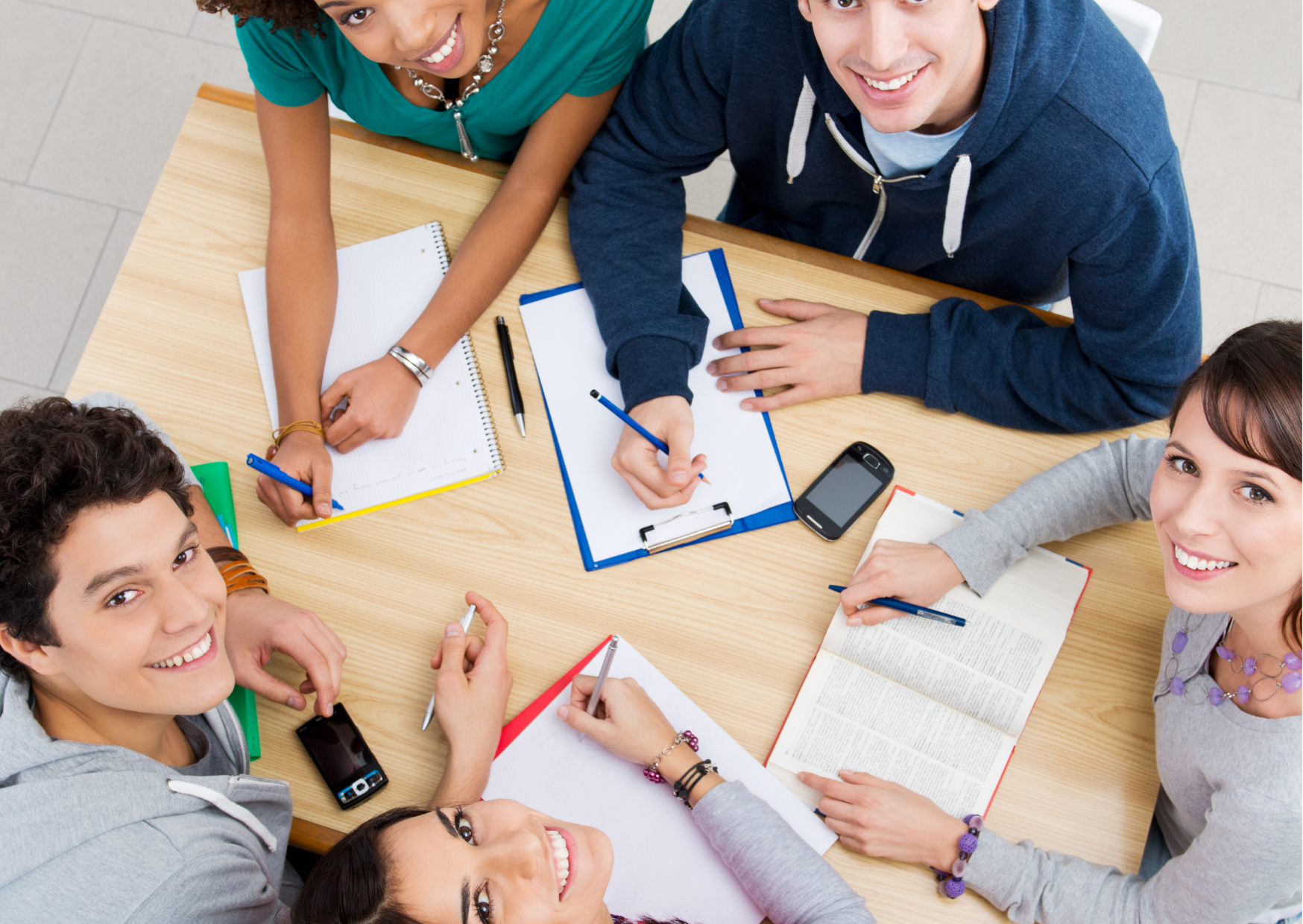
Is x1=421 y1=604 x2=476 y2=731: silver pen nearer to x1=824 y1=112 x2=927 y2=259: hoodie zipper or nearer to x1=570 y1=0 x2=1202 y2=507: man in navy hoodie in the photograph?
x1=570 y1=0 x2=1202 y2=507: man in navy hoodie

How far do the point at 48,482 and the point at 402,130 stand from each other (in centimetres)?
69

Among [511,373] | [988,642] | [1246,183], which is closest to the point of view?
[988,642]

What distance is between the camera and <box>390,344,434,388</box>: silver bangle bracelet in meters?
1.21

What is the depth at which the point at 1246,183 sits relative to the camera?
7.34 feet

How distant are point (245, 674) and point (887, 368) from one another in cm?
91

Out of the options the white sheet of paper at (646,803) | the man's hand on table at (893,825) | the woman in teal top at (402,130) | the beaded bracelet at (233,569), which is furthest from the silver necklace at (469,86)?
the man's hand on table at (893,825)

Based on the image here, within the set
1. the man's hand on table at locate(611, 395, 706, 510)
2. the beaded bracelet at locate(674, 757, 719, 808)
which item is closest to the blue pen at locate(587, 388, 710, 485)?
the man's hand on table at locate(611, 395, 706, 510)

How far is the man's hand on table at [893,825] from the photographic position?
1.04m

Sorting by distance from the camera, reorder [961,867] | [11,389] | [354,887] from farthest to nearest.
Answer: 1. [11,389]
2. [961,867]
3. [354,887]

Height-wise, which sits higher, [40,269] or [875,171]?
[875,171]

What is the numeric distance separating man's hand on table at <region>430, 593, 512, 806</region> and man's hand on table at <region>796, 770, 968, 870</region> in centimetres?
40

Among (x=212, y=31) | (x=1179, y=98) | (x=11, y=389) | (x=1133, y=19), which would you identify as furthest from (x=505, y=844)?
(x=1179, y=98)

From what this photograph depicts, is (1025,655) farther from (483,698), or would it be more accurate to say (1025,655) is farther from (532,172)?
(532,172)

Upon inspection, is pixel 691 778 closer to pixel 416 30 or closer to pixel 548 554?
pixel 548 554
